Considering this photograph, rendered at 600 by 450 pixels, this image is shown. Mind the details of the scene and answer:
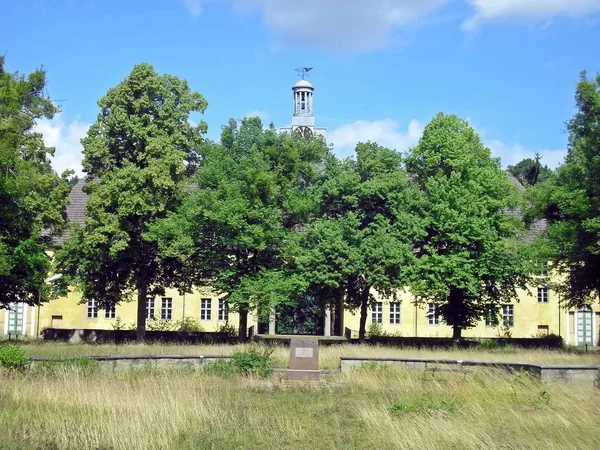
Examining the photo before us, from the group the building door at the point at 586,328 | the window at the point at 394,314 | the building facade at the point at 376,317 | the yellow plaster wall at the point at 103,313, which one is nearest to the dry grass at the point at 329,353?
the building facade at the point at 376,317

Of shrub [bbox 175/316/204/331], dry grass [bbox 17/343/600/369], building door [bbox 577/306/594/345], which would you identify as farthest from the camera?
building door [bbox 577/306/594/345]

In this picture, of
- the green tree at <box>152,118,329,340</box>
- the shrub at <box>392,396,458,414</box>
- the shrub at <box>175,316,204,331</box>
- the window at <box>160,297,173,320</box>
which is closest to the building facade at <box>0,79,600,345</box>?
the window at <box>160,297,173,320</box>

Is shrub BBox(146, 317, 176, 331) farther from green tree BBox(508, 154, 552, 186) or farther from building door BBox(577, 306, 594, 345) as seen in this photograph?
green tree BBox(508, 154, 552, 186)

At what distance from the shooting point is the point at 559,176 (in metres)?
36.2

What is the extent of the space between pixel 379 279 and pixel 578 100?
1157cm

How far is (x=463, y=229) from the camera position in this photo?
3556 centimetres

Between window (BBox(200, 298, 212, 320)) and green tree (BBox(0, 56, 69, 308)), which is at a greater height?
green tree (BBox(0, 56, 69, 308))

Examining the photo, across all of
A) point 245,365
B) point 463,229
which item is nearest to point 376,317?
point 463,229

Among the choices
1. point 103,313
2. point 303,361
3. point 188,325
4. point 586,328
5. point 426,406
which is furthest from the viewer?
point 103,313

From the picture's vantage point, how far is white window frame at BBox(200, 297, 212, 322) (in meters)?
51.6

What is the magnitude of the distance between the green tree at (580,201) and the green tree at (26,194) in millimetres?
21456

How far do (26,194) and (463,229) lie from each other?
1865cm

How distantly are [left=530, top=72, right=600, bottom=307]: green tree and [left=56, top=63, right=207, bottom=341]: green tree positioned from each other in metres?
16.5

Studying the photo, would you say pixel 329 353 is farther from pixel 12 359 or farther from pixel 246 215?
pixel 12 359
